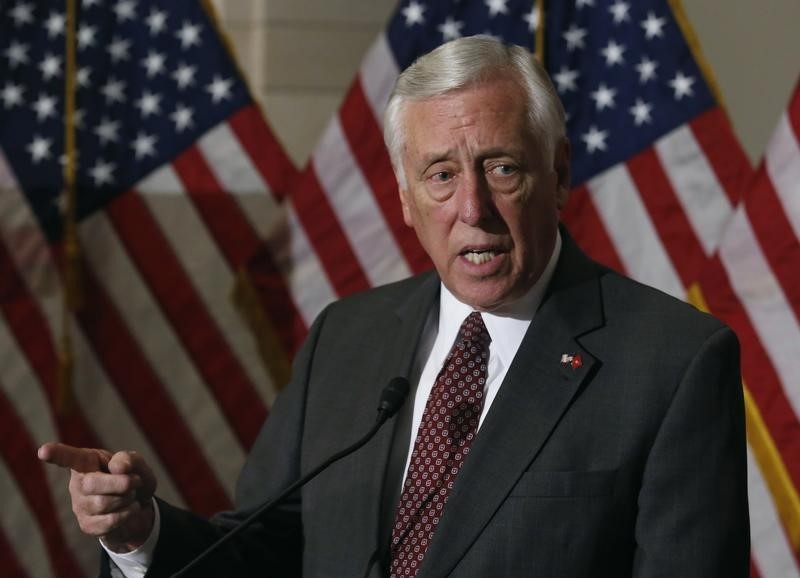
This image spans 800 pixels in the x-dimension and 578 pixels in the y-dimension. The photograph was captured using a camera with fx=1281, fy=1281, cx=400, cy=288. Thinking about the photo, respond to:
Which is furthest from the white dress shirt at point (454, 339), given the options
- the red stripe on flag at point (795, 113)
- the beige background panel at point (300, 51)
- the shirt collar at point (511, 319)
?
the beige background panel at point (300, 51)

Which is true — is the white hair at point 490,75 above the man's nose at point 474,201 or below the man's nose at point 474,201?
above

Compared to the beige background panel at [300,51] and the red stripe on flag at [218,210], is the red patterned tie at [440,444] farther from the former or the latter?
the beige background panel at [300,51]

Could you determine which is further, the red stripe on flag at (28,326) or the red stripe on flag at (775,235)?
the red stripe on flag at (28,326)

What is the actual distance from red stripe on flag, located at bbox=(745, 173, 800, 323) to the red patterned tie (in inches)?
58.8

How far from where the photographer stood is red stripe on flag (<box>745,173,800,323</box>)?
3.18 metres

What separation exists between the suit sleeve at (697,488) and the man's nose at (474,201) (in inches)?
14.4

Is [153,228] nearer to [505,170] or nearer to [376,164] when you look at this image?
[376,164]

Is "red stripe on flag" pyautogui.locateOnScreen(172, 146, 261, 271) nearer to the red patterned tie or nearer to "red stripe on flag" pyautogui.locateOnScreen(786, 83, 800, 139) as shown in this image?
"red stripe on flag" pyautogui.locateOnScreen(786, 83, 800, 139)

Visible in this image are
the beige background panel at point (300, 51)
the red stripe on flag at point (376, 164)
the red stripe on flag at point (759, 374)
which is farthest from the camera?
the beige background panel at point (300, 51)

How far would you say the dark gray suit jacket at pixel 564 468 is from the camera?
1711 mm

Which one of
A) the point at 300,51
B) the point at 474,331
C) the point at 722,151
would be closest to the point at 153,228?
the point at 300,51

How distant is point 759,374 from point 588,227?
0.69 meters

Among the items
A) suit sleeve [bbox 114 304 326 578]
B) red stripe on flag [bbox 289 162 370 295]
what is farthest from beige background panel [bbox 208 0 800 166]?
suit sleeve [bbox 114 304 326 578]

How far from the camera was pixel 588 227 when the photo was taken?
3.62 m
